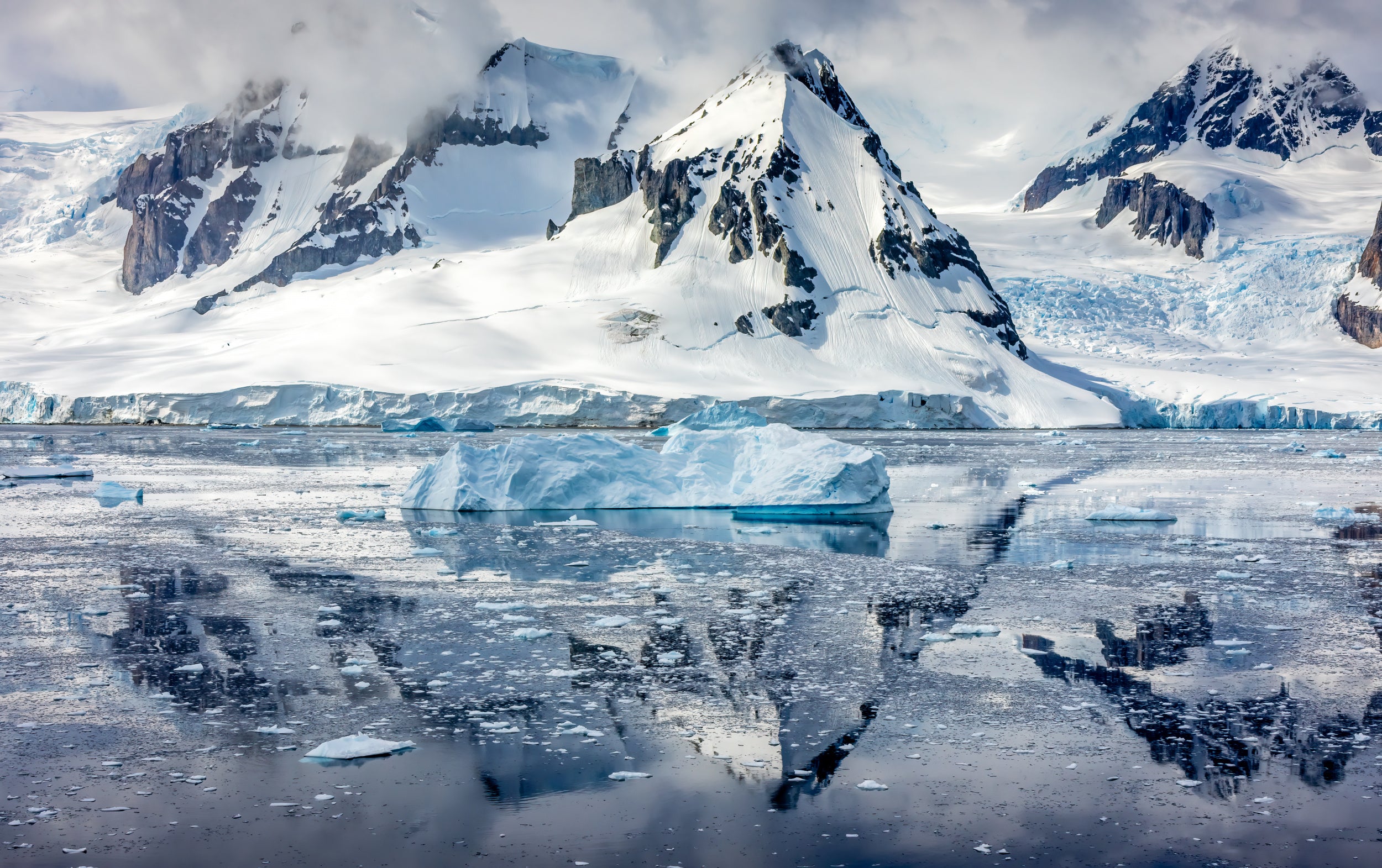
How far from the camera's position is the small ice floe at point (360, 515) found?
1952 cm

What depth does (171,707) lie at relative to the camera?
7.70 metres

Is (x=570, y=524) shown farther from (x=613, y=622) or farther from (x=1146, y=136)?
(x=1146, y=136)

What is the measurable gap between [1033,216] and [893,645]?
473 feet

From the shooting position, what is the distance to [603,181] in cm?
11888

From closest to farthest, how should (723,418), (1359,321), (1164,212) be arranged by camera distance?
(723,418) → (1359,321) → (1164,212)

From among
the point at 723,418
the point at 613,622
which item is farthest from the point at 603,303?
the point at 613,622

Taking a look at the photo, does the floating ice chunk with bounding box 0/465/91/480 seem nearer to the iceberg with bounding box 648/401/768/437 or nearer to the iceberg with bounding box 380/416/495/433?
the iceberg with bounding box 648/401/768/437

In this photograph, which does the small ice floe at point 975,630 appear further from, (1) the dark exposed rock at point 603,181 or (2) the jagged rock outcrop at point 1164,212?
(2) the jagged rock outcrop at point 1164,212

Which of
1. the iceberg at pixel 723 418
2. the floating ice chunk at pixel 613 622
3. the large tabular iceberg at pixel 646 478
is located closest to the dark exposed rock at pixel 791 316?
the iceberg at pixel 723 418

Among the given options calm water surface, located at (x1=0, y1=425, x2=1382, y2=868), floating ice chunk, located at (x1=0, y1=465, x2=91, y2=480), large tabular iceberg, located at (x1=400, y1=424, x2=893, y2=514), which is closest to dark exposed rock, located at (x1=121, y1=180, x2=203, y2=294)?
floating ice chunk, located at (x1=0, y1=465, x2=91, y2=480)

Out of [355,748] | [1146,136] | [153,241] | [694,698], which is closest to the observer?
[355,748]

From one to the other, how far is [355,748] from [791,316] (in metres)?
89.5

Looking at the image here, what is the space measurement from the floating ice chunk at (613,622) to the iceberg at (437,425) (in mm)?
51896

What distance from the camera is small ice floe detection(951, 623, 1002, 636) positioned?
1005cm
